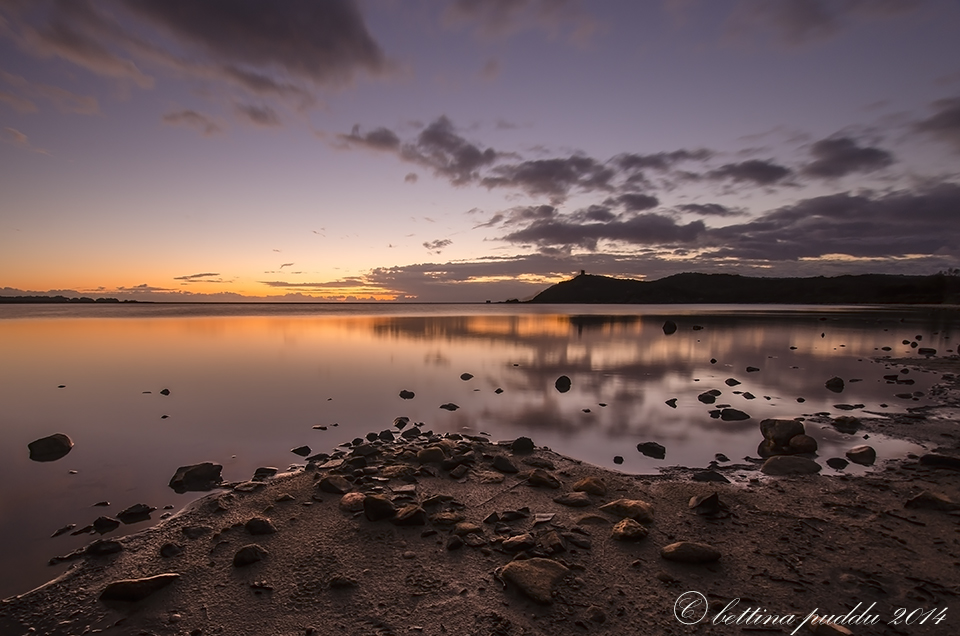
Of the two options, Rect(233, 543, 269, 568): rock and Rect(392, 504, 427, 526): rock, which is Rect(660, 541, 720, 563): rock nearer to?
Rect(392, 504, 427, 526): rock

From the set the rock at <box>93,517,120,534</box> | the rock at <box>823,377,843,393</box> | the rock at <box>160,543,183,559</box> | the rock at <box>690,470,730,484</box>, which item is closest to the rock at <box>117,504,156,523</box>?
the rock at <box>93,517,120,534</box>

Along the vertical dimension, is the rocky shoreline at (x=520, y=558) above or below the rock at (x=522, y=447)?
above

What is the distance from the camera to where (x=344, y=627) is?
4.55 meters

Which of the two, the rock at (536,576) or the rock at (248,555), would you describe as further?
the rock at (248,555)

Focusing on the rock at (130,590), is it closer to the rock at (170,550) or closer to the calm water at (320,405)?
the rock at (170,550)

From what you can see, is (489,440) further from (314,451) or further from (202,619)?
(202,619)

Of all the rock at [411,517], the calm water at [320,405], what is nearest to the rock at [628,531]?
the rock at [411,517]

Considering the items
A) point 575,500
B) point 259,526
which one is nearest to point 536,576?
point 575,500

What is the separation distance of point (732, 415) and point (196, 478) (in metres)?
14.9

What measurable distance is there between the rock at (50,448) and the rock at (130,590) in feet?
25.0

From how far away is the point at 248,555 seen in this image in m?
5.75

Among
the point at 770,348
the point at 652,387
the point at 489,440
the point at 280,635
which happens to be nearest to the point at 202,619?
the point at 280,635

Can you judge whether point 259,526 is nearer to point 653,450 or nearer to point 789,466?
point 653,450

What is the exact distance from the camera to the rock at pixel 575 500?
24.3 feet
